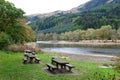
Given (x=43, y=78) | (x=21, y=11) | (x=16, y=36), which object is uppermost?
(x=21, y=11)

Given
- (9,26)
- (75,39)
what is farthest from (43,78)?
(75,39)

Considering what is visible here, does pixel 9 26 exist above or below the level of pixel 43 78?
above

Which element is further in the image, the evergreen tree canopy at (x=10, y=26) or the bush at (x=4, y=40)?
the bush at (x=4, y=40)

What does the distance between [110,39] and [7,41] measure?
5079 inches

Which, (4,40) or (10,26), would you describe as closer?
(4,40)

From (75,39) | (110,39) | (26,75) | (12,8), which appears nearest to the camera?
(26,75)

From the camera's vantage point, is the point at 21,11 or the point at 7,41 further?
the point at 7,41

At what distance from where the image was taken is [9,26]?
1689 inches

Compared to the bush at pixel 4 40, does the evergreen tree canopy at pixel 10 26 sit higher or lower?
higher

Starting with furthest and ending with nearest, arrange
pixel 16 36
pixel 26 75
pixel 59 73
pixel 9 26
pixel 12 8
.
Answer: pixel 16 36 → pixel 9 26 → pixel 12 8 → pixel 59 73 → pixel 26 75

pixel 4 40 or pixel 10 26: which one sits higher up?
pixel 10 26

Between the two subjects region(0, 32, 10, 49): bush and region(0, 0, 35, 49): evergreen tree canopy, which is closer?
region(0, 0, 35, 49): evergreen tree canopy

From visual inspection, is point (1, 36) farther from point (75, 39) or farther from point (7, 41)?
point (75, 39)

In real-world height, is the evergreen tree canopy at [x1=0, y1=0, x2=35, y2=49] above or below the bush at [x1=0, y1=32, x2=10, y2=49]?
above
